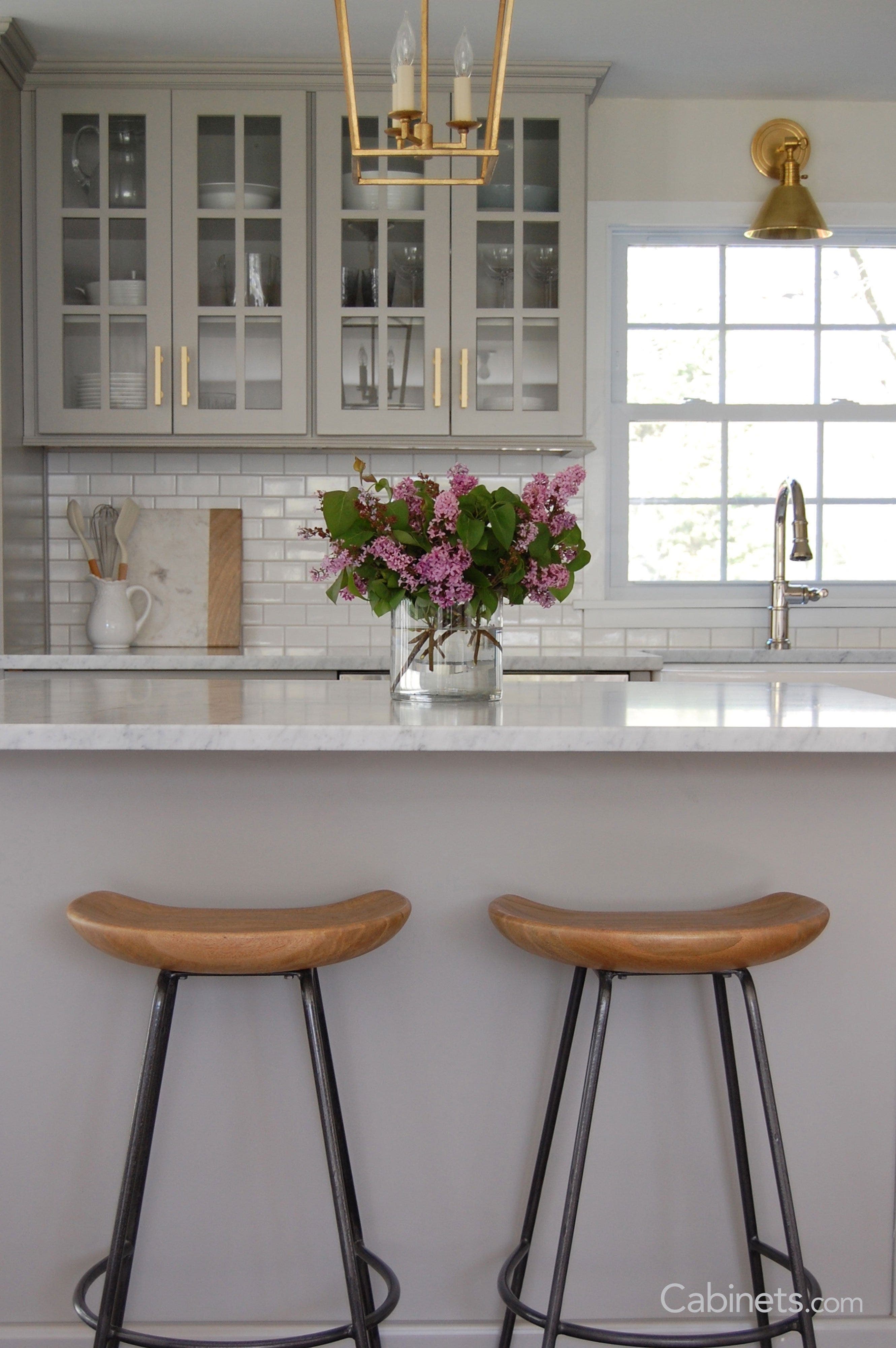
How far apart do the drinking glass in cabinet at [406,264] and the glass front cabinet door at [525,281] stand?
0.11m

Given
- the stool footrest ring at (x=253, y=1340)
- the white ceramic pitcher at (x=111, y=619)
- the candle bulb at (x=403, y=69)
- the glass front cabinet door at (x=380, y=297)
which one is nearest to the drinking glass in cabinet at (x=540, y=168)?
the glass front cabinet door at (x=380, y=297)

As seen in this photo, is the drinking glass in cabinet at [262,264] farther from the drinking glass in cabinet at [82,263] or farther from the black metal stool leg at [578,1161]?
the black metal stool leg at [578,1161]

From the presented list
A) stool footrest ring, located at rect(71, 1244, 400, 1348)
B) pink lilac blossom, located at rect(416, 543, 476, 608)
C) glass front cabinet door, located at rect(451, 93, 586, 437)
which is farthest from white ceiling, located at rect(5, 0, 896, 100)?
stool footrest ring, located at rect(71, 1244, 400, 1348)

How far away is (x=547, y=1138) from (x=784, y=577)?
2572 millimetres

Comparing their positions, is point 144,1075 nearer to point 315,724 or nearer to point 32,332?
point 315,724

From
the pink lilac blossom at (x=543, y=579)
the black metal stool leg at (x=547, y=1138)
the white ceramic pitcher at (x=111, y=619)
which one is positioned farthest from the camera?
the white ceramic pitcher at (x=111, y=619)

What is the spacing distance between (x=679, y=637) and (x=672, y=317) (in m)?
1.10

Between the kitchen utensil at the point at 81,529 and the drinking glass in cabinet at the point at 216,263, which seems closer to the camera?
the drinking glass in cabinet at the point at 216,263

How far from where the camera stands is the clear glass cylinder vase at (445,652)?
182 cm

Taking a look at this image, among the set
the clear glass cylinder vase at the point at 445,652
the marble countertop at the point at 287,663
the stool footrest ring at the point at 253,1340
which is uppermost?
the clear glass cylinder vase at the point at 445,652

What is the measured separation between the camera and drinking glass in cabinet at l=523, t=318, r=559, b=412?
3.58 metres

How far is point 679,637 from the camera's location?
393cm

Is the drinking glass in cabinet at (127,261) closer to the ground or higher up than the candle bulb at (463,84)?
higher up

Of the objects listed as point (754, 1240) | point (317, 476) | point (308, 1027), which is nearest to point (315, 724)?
point (308, 1027)
